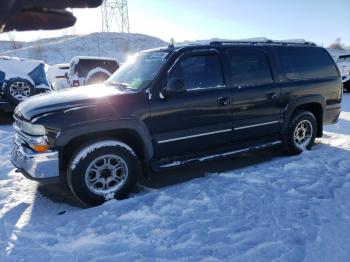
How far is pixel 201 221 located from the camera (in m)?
3.93

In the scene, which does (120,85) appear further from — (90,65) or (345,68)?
(345,68)

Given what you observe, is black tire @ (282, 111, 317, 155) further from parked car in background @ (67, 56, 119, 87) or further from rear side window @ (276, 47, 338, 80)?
parked car in background @ (67, 56, 119, 87)

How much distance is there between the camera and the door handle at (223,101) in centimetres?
524

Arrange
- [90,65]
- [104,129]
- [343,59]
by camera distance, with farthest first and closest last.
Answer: [343,59], [90,65], [104,129]

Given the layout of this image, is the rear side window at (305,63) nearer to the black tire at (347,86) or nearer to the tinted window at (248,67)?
the tinted window at (248,67)

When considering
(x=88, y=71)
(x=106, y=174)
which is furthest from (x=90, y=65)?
(x=106, y=174)

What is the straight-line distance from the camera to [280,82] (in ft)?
19.7

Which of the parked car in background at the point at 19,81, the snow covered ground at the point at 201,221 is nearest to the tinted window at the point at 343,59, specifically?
the parked car in background at the point at 19,81

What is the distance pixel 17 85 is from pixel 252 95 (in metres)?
6.49

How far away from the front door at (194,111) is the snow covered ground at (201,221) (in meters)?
A: 0.53

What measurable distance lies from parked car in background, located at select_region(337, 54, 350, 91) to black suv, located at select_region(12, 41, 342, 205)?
12300 mm

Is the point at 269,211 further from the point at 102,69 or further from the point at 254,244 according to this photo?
the point at 102,69

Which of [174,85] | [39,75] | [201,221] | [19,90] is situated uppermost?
[174,85]

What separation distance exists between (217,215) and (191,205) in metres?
0.38
